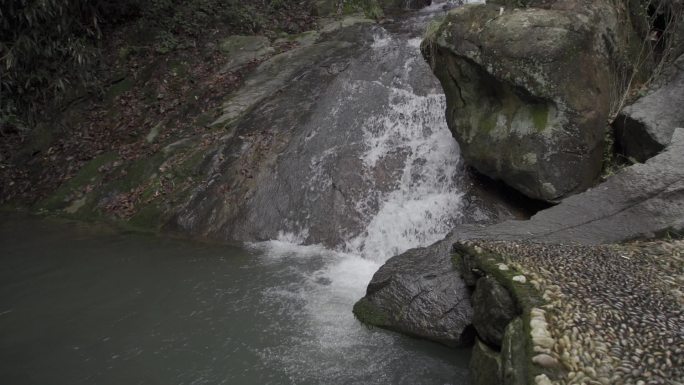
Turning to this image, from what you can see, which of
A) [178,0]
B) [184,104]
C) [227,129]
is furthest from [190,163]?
[178,0]

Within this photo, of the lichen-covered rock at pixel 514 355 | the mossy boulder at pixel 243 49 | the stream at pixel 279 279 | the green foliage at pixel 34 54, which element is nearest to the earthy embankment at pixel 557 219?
the lichen-covered rock at pixel 514 355

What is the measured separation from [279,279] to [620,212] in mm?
4185

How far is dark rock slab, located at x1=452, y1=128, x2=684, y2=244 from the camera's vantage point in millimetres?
4996

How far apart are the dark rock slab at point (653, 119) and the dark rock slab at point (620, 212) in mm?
602

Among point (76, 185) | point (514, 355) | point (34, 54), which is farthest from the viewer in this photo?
point (76, 185)

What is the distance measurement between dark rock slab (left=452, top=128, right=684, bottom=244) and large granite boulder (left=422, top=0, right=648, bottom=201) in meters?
0.96

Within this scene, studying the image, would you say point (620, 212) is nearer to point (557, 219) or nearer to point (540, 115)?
point (557, 219)

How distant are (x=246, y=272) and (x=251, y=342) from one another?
178 cm

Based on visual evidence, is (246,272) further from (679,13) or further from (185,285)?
(679,13)

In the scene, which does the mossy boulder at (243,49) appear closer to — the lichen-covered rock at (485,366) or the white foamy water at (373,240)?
the white foamy water at (373,240)

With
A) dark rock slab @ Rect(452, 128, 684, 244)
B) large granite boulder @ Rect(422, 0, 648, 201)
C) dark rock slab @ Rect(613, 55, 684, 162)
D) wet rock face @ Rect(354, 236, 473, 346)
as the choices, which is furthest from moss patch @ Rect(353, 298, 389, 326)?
dark rock slab @ Rect(613, 55, 684, 162)

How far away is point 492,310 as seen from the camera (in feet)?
13.6

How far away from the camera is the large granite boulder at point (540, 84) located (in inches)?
256

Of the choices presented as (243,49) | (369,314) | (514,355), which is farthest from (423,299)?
(243,49)
